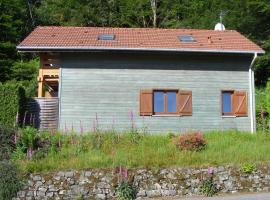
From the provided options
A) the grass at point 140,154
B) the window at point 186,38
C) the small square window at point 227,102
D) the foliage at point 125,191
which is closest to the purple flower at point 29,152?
the grass at point 140,154

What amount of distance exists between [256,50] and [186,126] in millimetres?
4723

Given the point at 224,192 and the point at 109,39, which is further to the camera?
the point at 109,39

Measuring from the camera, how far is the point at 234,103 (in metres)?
20.5

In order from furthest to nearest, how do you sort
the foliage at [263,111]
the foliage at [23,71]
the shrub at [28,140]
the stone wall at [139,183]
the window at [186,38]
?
the foliage at [23,71] < the window at [186,38] < the foliage at [263,111] < the shrub at [28,140] < the stone wall at [139,183]

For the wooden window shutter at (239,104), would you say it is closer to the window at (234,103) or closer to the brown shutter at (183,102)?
the window at (234,103)

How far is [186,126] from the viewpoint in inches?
787

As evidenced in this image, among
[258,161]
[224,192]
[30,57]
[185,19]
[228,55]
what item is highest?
[185,19]

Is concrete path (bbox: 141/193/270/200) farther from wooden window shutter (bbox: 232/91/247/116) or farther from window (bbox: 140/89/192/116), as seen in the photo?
wooden window shutter (bbox: 232/91/247/116)

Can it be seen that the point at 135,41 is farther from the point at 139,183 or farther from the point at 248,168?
the point at 139,183

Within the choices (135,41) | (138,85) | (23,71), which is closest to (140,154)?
(138,85)

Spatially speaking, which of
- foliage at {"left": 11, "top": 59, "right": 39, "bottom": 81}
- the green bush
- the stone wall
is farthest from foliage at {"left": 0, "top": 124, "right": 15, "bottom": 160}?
foliage at {"left": 11, "top": 59, "right": 39, "bottom": 81}

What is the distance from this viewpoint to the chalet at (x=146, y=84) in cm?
1959

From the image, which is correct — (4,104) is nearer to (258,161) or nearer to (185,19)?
(258,161)

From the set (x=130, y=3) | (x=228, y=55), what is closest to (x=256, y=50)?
(x=228, y=55)
